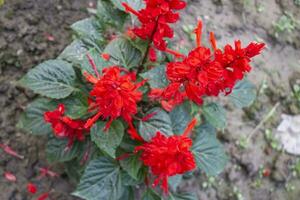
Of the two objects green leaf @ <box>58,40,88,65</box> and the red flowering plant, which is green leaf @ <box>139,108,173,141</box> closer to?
the red flowering plant

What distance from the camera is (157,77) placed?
1.47m

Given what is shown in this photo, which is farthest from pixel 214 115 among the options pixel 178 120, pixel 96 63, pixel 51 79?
pixel 51 79

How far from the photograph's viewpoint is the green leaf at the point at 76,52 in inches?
64.8

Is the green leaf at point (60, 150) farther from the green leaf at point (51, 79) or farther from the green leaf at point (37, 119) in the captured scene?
the green leaf at point (51, 79)

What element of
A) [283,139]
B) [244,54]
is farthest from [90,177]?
[283,139]

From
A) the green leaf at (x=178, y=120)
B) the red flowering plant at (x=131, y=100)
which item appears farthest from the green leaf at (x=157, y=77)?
the green leaf at (x=178, y=120)

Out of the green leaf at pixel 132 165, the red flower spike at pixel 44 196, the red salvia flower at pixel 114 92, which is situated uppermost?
the red salvia flower at pixel 114 92

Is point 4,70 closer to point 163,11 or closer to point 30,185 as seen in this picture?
point 30,185

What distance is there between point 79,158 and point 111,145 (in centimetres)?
39

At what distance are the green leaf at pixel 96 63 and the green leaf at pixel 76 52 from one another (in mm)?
65

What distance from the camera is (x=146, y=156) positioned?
4.96 ft

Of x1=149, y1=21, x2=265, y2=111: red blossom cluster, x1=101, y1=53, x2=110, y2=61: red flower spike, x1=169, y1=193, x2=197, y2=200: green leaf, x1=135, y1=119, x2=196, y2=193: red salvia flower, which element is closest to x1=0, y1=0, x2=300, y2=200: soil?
x1=169, y1=193, x2=197, y2=200: green leaf

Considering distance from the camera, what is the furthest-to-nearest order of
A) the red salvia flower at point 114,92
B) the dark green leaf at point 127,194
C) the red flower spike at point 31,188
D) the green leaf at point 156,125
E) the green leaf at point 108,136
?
the red flower spike at point 31,188
the dark green leaf at point 127,194
the green leaf at point 156,125
the green leaf at point 108,136
the red salvia flower at point 114,92

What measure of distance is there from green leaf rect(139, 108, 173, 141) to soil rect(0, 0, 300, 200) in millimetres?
668
